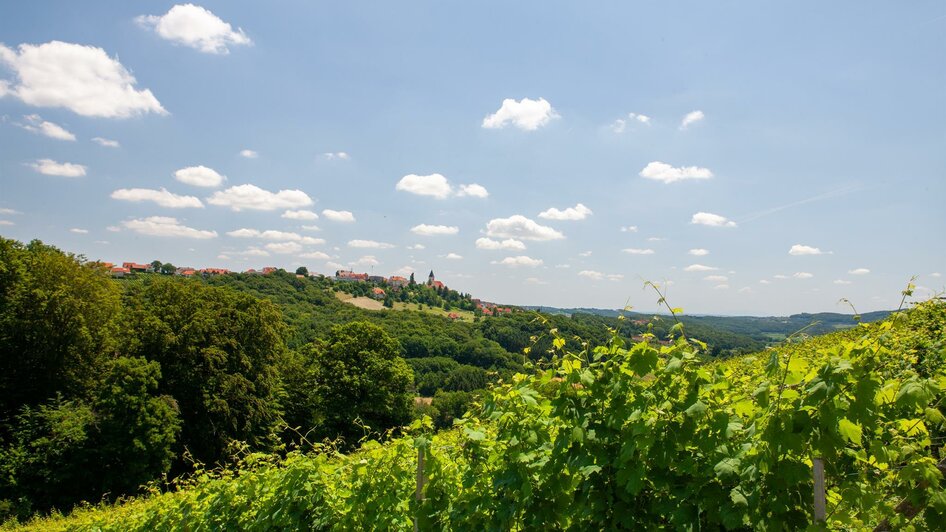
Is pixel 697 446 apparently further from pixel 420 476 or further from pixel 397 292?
pixel 397 292

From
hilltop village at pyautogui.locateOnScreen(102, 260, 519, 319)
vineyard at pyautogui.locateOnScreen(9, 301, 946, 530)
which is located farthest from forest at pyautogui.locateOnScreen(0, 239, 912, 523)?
hilltop village at pyautogui.locateOnScreen(102, 260, 519, 319)

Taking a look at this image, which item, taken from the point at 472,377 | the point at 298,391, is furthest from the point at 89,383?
the point at 472,377

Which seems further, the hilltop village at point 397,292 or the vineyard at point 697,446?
the hilltop village at point 397,292

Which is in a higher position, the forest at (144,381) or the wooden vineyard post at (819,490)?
the wooden vineyard post at (819,490)

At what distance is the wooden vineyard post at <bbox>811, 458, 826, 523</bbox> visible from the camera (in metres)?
1.80

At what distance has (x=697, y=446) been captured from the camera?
2.20 m

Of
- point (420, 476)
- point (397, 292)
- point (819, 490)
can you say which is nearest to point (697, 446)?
point (819, 490)

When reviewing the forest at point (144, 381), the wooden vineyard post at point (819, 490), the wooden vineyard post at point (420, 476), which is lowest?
the forest at point (144, 381)

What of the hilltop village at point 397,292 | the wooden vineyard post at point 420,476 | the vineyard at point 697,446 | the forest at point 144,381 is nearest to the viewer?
the vineyard at point 697,446

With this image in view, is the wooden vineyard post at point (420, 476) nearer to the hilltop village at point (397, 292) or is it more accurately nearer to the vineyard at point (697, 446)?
the vineyard at point (697, 446)

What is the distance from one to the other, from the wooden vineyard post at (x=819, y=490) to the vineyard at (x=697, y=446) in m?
0.02

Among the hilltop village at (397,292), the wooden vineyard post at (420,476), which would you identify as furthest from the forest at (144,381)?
the hilltop village at (397,292)

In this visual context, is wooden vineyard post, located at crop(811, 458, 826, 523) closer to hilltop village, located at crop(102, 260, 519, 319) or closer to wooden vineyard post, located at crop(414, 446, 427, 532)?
wooden vineyard post, located at crop(414, 446, 427, 532)

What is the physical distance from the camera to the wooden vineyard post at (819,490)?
5.92 feet
